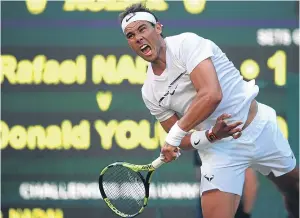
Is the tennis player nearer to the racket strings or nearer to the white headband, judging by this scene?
the white headband

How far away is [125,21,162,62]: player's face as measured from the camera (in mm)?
6211

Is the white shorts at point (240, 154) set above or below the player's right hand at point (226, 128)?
below

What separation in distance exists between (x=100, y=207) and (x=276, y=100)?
1.44m

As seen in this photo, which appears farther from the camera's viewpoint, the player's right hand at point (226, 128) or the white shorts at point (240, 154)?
the white shorts at point (240, 154)

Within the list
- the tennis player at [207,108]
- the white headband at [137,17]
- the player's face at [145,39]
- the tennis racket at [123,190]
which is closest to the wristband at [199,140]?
the tennis player at [207,108]

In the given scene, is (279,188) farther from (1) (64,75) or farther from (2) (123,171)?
(1) (64,75)

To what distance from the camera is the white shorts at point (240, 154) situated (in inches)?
252

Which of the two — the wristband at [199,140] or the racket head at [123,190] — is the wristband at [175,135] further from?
the racket head at [123,190]

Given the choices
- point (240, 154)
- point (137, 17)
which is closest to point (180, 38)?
point (137, 17)

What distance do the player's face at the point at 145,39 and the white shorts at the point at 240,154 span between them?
2.26ft

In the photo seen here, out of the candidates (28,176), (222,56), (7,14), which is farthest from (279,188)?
(7,14)

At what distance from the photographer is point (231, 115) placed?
6234 millimetres

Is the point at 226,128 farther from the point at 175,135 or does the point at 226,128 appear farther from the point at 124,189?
the point at 124,189

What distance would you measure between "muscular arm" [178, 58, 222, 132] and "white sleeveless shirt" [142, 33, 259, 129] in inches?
2.3
